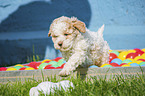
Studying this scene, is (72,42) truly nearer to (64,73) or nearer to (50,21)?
(64,73)

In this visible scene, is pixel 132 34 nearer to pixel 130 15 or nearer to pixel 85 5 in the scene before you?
pixel 130 15

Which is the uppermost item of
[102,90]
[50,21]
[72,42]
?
[50,21]

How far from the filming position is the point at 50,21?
4629mm

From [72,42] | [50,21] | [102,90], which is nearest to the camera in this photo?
[102,90]

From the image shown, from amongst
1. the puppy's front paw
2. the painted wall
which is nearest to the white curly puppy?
Result: the puppy's front paw

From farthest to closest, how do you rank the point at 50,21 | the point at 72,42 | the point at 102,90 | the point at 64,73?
the point at 50,21 → the point at 72,42 → the point at 64,73 → the point at 102,90

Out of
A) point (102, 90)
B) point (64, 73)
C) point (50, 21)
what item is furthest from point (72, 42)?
point (50, 21)

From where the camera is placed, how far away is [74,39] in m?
2.11

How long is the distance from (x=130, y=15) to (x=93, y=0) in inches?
37.2

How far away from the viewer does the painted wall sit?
4367 mm

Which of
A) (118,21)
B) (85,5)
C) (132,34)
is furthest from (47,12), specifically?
(132,34)

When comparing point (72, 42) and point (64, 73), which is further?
point (72, 42)

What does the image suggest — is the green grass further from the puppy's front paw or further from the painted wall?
the painted wall

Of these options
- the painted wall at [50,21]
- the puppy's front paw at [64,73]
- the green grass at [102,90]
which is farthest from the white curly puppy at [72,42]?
the painted wall at [50,21]
